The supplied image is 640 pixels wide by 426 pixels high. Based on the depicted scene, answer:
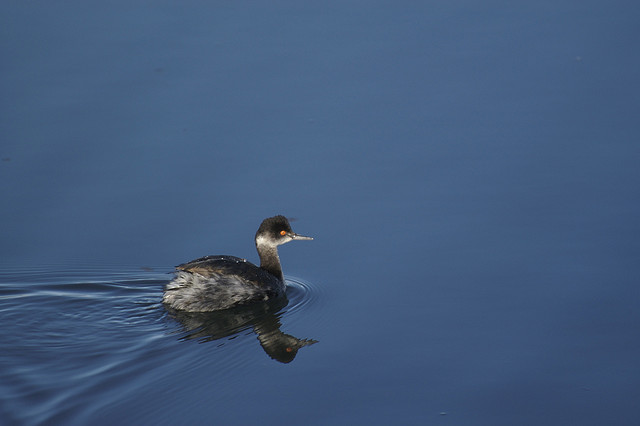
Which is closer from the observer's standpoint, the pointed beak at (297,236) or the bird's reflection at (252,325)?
the bird's reflection at (252,325)

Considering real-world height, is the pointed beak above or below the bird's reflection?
above

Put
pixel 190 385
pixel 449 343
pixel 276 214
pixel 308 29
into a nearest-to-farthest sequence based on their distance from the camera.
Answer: pixel 190 385, pixel 449 343, pixel 276 214, pixel 308 29

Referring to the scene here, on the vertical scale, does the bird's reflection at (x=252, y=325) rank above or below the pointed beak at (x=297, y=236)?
below

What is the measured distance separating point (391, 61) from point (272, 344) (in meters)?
6.06

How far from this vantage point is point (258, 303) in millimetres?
8719

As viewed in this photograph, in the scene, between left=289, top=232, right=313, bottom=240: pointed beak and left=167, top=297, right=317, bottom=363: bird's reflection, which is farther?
left=289, top=232, right=313, bottom=240: pointed beak

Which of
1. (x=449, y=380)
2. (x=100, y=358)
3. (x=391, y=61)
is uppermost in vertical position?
(x=391, y=61)

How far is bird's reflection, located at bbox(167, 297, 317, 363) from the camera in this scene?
756 cm

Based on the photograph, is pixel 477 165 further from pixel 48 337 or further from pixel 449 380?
pixel 48 337

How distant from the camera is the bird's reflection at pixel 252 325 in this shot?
756cm

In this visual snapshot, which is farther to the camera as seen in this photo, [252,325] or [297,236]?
[297,236]

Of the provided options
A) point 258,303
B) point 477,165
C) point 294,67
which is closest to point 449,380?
point 258,303

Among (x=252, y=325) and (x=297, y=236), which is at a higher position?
(x=297, y=236)

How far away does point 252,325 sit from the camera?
27.0 ft
